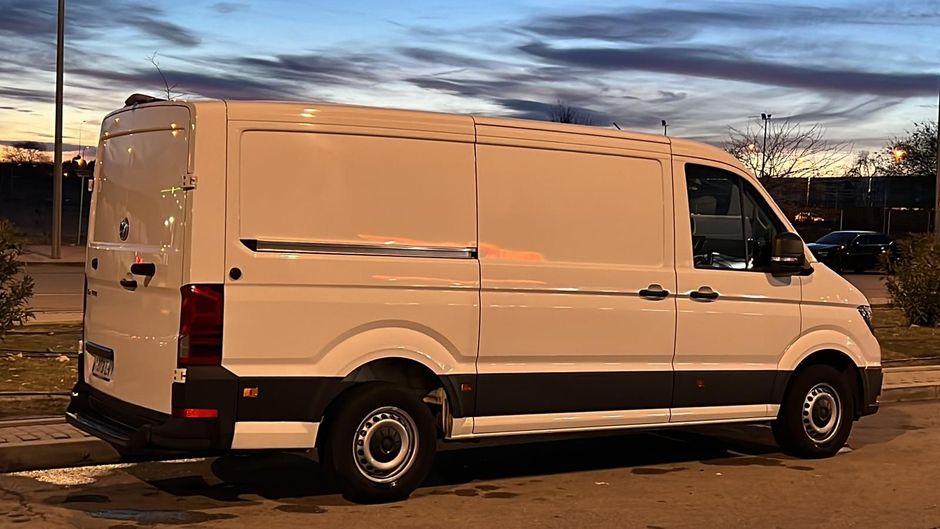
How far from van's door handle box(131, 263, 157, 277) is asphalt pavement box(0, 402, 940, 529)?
4.49 ft

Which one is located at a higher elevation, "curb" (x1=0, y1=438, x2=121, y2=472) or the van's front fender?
the van's front fender

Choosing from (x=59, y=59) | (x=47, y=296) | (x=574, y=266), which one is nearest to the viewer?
(x=574, y=266)

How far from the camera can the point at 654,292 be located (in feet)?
24.1

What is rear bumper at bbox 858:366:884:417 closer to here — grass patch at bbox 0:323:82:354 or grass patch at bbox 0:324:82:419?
grass patch at bbox 0:324:82:419

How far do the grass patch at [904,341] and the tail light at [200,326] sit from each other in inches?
384

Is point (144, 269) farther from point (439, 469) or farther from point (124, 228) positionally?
point (439, 469)

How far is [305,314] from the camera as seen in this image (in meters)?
6.19

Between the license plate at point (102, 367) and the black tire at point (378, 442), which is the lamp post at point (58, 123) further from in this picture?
the black tire at point (378, 442)

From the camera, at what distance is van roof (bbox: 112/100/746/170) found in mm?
6207

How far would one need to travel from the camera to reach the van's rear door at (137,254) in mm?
6086

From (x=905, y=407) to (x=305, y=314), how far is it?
23.1 feet

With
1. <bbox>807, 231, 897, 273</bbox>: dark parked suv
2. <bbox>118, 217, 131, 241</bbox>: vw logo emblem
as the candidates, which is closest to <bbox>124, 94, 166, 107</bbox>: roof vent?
<bbox>118, 217, 131, 241</bbox>: vw logo emblem

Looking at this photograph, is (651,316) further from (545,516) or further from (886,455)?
(886,455)

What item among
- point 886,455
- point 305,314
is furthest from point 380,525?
point 886,455
